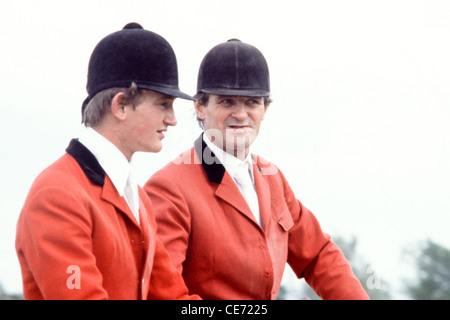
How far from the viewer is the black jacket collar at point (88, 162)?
363cm

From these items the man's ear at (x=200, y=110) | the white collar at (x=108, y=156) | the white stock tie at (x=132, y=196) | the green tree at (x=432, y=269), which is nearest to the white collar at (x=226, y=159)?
the man's ear at (x=200, y=110)

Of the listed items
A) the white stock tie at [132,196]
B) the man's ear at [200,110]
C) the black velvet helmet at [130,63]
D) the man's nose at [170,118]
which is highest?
the black velvet helmet at [130,63]

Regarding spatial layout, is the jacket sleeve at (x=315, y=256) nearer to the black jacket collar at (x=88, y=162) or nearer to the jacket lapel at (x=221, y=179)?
the jacket lapel at (x=221, y=179)

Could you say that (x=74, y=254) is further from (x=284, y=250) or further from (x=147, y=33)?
(x=284, y=250)

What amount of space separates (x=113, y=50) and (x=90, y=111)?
31 centimetres

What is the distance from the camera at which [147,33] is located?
154 inches

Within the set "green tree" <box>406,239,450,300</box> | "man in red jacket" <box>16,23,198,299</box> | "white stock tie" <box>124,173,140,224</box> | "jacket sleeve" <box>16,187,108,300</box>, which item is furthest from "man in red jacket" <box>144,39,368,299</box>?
"green tree" <box>406,239,450,300</box>

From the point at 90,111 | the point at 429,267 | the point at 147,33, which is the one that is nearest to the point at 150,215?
the point at 90,111

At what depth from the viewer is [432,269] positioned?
94.0 ft

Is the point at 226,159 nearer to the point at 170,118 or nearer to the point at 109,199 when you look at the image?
the point at 170,118

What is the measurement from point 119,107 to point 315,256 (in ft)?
6.19

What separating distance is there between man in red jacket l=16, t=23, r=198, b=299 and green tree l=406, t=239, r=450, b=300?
25331 mm

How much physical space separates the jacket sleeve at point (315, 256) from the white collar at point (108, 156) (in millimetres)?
1600

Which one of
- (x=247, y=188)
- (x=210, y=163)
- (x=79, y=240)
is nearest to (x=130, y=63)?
(x=79, y=240)
